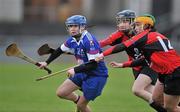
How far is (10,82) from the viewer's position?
83.6ft

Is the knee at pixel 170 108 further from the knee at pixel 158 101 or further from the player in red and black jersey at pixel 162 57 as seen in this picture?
the knee at pixel 158 101

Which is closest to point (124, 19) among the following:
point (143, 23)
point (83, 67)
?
point (143, 23)

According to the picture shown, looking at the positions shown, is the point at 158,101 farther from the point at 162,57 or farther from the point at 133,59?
the point at 133,59

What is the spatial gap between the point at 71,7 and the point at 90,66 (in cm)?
3442

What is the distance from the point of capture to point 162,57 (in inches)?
534

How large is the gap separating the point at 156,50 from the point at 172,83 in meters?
0.64

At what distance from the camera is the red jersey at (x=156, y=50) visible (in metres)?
13.5

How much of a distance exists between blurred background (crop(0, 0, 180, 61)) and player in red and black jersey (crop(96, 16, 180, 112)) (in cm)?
2667

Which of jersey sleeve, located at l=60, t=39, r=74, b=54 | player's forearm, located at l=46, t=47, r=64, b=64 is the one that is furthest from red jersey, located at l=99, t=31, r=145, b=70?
player's forearm, located at l=46, t=47, r=64, b=64

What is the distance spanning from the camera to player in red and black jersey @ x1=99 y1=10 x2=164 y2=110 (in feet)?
48.8

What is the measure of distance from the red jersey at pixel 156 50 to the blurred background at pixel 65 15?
26699mm

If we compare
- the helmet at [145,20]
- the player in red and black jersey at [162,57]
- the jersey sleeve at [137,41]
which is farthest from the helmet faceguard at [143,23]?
the jersey sleeve at [137,41]

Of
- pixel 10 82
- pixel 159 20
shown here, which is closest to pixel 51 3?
pixel 159 20

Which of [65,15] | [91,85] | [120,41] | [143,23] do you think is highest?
[143,23]
